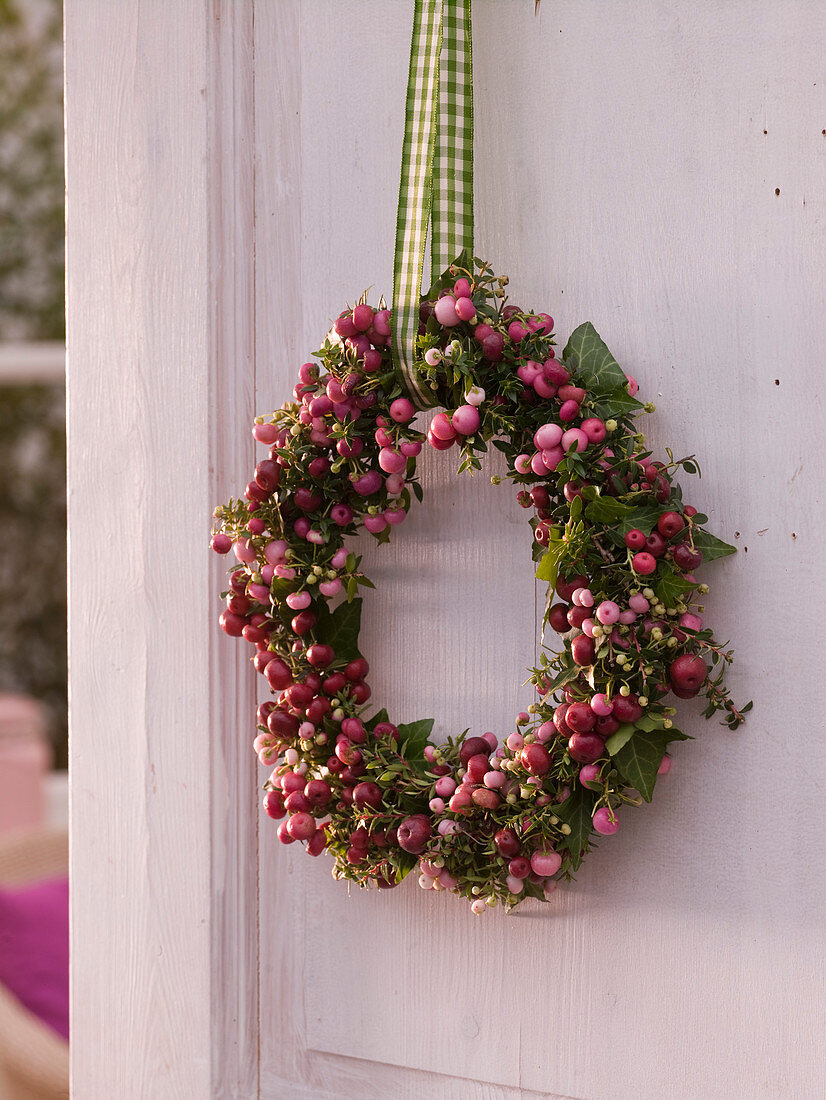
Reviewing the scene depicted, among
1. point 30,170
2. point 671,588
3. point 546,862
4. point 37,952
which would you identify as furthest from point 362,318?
point 30,170

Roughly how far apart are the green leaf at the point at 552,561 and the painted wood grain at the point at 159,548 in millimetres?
280

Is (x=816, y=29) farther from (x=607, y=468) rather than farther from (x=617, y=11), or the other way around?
(x=607, y=468)

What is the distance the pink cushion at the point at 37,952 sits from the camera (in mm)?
1354

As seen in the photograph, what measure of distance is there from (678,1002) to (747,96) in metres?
0.58

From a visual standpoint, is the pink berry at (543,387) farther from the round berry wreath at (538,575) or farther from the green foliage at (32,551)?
the green foliage at (32,551)

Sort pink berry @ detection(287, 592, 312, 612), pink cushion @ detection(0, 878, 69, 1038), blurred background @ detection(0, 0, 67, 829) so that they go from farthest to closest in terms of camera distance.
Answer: blurred background @ detection(0, 0, 67, 829), pink cushion @ detection(0, 878, 69, 1038), pink berry @ detection(287, 592, 312, 612)

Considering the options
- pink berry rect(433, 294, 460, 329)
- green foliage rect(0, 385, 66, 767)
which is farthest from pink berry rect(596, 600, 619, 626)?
green foliage rect(0, 385, 66, 767)

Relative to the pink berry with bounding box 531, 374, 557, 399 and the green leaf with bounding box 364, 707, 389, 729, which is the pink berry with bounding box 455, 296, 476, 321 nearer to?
the pink berry with bounding box 531, 374, 557, 399

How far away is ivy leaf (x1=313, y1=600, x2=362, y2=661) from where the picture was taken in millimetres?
750

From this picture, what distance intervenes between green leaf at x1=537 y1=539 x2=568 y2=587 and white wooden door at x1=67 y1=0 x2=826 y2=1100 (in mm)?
72

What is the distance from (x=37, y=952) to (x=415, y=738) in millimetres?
938

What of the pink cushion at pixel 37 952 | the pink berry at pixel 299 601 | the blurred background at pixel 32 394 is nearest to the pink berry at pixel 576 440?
the pink berry at pixel 299 601

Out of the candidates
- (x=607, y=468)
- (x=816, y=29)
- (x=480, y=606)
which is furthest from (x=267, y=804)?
(x=816, y=29)

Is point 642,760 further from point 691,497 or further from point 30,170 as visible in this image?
point 30,170
